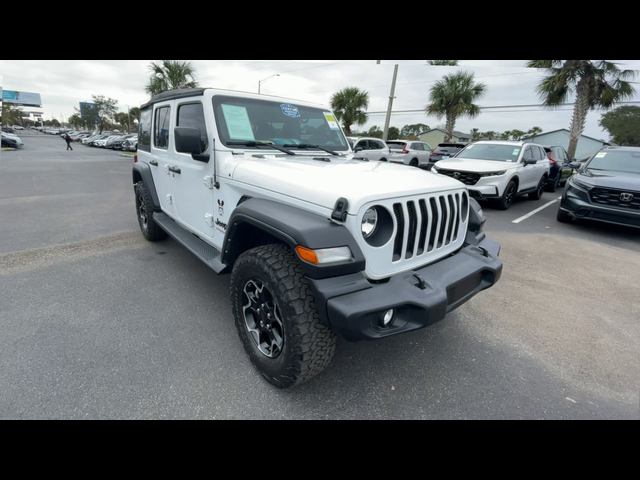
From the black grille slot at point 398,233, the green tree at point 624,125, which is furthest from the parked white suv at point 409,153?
the green tree at point 624,125

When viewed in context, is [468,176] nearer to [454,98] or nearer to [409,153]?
[409,153]

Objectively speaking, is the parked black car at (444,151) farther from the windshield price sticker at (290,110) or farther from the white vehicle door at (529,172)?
the windshield price sticker at (290,110)

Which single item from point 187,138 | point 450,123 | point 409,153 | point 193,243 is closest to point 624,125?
point 450,123

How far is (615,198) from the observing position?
5.88m

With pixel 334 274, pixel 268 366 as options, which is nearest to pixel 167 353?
pixel 268 366

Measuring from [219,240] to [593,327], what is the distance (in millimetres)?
3636

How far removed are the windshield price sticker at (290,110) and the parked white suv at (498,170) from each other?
5436 mm

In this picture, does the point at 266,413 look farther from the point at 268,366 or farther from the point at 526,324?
the point at 526,324

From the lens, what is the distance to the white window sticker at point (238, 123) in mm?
2930

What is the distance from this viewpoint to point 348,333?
1696mm

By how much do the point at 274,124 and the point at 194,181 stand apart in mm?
973

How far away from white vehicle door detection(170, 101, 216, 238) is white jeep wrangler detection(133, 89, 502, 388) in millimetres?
20

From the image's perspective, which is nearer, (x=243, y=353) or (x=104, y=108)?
(x=243, y=353)

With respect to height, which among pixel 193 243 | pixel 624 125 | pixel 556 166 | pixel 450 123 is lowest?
pixel 193 243
